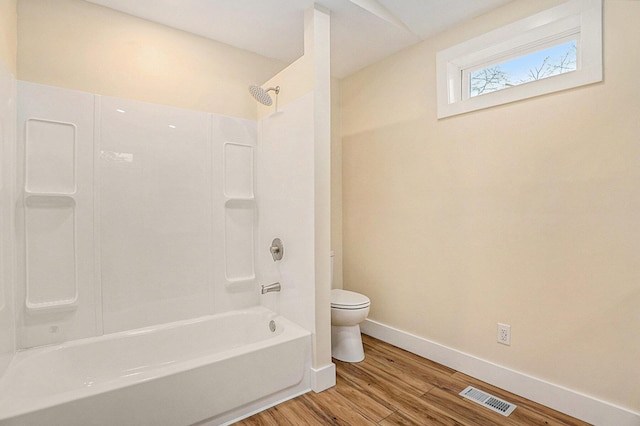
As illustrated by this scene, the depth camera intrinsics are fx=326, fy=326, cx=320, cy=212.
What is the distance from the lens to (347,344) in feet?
8.29

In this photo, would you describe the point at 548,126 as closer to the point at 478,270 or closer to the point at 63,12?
the point at 478,270

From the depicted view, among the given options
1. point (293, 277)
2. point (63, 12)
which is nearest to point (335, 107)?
point (293, 277)

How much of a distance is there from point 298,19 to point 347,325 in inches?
88.8

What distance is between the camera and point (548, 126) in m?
1.91

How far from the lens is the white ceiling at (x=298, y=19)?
212cm

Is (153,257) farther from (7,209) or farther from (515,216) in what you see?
(515,216)

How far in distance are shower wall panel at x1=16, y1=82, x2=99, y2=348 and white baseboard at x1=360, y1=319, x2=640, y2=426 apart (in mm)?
2296

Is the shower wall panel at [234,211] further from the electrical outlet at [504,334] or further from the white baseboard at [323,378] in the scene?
the electrical outlet at [504,334]

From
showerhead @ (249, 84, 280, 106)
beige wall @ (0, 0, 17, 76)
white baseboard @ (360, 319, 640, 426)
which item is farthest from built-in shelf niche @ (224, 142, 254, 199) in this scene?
white baseboard @ (360, 319, 640, 426)

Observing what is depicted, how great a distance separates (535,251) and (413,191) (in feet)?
3.18

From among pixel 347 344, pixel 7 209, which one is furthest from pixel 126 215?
pixel 347 344

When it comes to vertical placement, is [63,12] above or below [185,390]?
above

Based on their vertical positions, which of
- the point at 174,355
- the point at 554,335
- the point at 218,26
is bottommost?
the point at 174,355

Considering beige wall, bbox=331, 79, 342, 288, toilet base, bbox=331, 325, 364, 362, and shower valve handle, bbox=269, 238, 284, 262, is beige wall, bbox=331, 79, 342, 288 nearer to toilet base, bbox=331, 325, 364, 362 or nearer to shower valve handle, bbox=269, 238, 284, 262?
toilet base, bbox=331, 325, 364, 362
